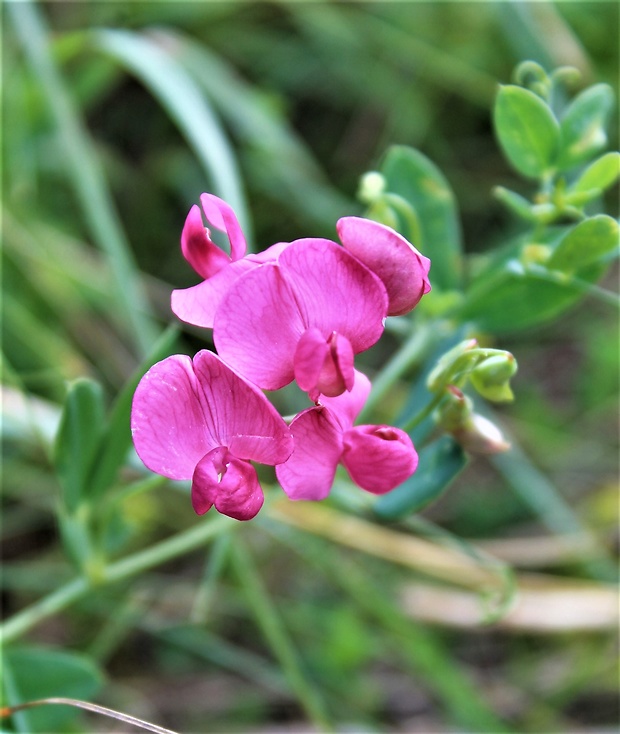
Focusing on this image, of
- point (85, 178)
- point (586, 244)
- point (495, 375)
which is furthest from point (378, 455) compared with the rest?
point (85, 178)

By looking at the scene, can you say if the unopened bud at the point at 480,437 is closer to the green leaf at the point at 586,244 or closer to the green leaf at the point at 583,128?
the green leaf at the point at 586,244

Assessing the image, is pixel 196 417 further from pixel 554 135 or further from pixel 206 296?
pixel 554 135

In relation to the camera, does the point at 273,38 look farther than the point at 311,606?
Yes

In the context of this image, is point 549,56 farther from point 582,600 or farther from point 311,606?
point 311,606

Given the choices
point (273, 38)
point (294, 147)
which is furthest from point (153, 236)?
point (273, 38)

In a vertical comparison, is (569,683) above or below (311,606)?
above

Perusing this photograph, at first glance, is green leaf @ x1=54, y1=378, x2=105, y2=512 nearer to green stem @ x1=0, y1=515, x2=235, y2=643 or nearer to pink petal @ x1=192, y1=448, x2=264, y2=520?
green stem @ x1=0, y1=515, x2=235, y2=643

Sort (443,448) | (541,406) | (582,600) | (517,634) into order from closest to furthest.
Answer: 1. (443,448)
2. (582,600)
3. (517,634)
4. (541,406)
